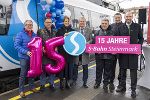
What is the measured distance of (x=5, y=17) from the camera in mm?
7480

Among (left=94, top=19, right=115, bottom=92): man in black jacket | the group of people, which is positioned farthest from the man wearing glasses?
(left=94, top=19, right=115, bottom=92): man in black jacket

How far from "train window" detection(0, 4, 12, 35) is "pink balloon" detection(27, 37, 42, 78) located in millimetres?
1066

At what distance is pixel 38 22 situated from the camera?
8.61 metres

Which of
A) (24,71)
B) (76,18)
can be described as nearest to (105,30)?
(24,71)

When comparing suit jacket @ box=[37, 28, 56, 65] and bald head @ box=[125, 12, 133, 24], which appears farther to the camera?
suit jacket @ box=[37, 28, 56, 65]

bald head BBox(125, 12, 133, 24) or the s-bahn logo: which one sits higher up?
bald head BBox(125, 12, 133, 24)

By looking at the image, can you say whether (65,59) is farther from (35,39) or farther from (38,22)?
(38,22)

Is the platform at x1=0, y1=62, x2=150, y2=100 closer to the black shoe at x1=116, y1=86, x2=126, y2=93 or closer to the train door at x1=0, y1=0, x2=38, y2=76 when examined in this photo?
the black shoe at x1=116, y1=86, x2=126, y2=93

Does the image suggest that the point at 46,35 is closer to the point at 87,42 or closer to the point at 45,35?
the point at 45,35

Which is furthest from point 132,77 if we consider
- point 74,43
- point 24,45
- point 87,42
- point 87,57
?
point 24,45

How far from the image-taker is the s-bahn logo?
7301 mm

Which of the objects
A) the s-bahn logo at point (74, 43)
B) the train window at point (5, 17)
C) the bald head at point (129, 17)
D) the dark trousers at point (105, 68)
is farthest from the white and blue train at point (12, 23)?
the bald head at point (129, 17)

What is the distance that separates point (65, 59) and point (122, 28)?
65.9 inches

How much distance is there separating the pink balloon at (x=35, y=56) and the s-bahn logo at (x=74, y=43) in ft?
2.64
